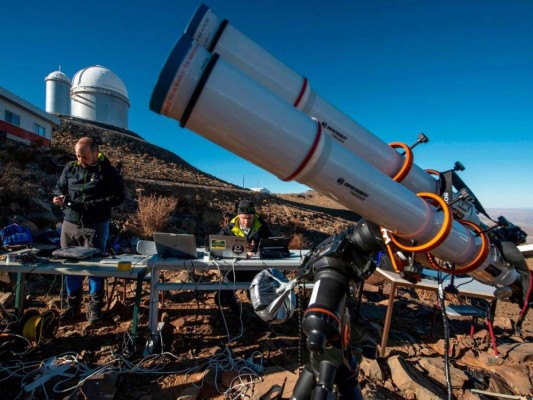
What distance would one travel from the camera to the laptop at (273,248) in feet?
14.2

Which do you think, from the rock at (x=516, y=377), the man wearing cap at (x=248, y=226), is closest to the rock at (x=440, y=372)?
the rock at (x=516, y=377)

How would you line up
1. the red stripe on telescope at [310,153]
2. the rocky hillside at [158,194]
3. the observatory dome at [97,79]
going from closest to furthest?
the red stripe on telescope at [310,153] → the rocky hillside at [158,194] → the observatory dome at [97,79]

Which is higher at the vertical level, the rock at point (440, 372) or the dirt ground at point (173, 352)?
the dirt ground at point (173, 352)

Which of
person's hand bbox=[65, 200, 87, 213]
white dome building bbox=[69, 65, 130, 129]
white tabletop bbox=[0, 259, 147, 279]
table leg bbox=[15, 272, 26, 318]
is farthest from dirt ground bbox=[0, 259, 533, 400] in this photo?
white dome building bbox=[69, 65, 130, 129]

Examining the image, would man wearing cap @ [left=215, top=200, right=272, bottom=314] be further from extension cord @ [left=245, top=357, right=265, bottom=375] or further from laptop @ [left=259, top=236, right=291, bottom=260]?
extension cord @ [left=245, top=357, right=265, bottom=375]

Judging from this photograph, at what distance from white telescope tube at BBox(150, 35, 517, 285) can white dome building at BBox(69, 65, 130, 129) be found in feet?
118

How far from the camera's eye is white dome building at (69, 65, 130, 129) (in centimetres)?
3138

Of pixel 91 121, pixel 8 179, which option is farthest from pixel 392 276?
pixel 91 121

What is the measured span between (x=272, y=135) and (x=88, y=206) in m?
3.71

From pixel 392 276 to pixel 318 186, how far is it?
3419mm

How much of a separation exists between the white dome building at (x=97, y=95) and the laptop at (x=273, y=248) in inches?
1323

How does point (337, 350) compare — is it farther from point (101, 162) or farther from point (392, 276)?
point (101, 162)

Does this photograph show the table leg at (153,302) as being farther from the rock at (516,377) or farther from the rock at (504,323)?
the rock at (504,323)

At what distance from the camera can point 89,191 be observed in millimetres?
4047
